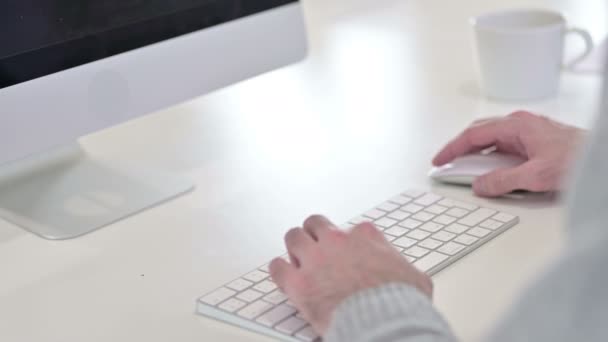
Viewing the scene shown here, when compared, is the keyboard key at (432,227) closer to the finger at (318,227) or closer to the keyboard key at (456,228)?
the keyboard key at (456,228)

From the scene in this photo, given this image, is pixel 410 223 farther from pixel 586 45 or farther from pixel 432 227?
pixel 586 45

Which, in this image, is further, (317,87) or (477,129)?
(317,87)

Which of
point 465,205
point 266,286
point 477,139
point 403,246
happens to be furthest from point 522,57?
point 266,286

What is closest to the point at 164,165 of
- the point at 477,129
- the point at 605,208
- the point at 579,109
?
the point at 477,129

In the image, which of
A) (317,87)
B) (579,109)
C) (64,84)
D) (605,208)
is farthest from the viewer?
(317,87)

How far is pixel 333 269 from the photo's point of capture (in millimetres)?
699

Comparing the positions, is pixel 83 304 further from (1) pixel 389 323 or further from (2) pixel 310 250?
(1) pixel 389 323

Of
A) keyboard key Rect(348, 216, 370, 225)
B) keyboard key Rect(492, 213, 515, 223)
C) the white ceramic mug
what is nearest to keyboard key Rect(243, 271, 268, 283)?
keyboard key Rect(348, 216, 370, 225)

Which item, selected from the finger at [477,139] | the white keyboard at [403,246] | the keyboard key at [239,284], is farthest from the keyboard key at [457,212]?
the keyboard key at [239,284]

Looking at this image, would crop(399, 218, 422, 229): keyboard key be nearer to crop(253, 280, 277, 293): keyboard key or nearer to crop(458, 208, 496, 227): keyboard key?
crop(458, 208, 496, 227): keyboard key

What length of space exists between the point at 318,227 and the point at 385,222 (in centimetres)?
12

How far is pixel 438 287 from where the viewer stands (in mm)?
773

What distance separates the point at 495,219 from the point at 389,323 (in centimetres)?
31

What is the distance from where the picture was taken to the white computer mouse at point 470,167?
37.5 inches
